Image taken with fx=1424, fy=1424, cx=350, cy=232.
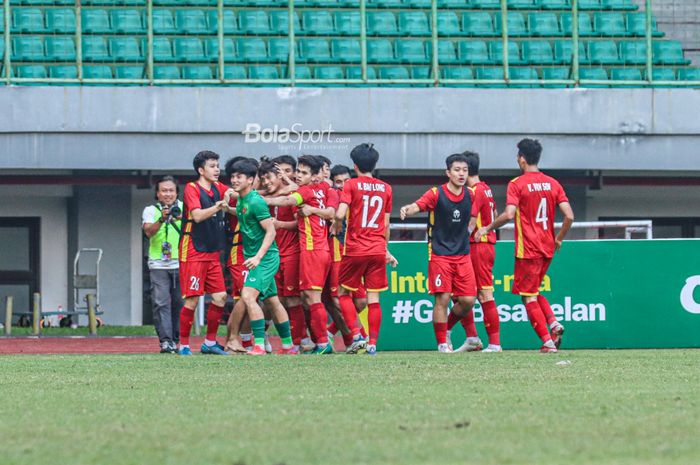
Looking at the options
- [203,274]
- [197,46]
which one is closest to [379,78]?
[197,46]

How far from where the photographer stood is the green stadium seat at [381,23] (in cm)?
2403

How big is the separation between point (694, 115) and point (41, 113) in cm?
1035

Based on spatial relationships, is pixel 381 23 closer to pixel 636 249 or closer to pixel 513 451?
pixel 636 249

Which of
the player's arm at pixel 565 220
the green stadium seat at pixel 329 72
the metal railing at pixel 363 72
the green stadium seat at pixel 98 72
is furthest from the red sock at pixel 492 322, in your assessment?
the green stadium seat at pixel 98 72

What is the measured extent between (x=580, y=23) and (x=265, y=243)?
13.9m

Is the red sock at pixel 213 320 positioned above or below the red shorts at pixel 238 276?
below

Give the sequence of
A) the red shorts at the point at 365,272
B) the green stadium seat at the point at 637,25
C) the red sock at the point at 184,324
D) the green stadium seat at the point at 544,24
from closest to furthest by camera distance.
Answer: the red shorts at the point at 365,272 → the red sock at the point at 184,324 → the green stadium seat at the point at 544,24 → the green stadium seat at the point at 637,25

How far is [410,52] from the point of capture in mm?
23781

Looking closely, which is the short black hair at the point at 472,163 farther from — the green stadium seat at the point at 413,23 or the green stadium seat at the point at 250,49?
the green stadium seat at the point at 413,23

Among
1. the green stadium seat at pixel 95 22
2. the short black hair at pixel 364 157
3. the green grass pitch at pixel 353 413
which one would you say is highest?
the green stadium seat at pixel 95 22

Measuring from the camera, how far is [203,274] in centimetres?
1280

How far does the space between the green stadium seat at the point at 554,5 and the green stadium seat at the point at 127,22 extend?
6880mm

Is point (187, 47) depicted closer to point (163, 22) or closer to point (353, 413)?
point (163, 22)

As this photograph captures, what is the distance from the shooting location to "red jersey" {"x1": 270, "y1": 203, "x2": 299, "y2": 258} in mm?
13133
